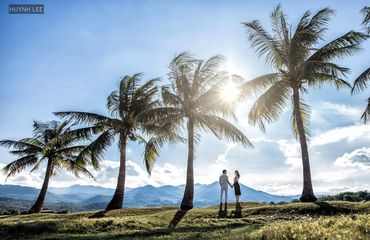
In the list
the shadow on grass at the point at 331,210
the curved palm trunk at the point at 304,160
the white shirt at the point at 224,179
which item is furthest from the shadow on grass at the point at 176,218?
the curved palm trunk at the point at 304,160

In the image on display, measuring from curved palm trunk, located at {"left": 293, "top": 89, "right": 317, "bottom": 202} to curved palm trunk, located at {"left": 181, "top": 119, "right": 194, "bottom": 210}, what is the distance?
25.7 feet

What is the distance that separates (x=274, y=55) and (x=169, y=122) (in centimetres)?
936

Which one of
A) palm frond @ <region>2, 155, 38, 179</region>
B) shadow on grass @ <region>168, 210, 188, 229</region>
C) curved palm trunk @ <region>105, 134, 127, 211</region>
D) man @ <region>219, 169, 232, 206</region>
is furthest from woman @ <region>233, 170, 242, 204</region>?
palm frond @ <region>2, 155, 38, 179</region>

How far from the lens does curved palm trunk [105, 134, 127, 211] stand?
3011cm

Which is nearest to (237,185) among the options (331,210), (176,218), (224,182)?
(224,182)

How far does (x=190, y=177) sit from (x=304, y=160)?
832cm

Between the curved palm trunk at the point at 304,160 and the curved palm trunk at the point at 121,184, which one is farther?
the curved palm trunk at the point at 121,184

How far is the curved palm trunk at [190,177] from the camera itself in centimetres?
2569

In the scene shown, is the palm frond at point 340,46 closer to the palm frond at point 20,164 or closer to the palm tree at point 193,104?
the palm tree at point 193,104

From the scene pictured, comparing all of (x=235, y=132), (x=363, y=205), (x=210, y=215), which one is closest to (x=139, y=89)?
(x=235, y=132)

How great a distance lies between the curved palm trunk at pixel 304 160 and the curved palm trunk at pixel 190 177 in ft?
25.7

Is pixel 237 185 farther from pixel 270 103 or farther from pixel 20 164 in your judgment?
pixel 20 164

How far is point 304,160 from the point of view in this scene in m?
23.8

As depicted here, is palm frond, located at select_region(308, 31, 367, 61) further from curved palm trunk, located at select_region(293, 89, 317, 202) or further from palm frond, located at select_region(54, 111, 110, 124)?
palm frond, located at select_region(54, 111, 110, 124)
